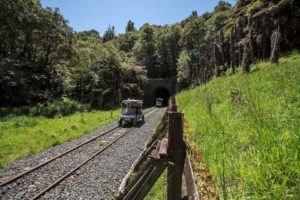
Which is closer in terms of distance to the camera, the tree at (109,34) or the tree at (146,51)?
the tree at (146,51)

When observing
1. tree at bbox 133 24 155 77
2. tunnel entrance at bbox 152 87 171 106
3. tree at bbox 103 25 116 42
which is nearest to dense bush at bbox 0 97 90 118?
tunnel entrance at bbox 152 87 171 106

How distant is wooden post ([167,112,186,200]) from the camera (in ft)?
9.93

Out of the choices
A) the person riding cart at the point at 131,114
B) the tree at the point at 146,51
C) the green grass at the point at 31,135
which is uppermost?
the tree at the point at 146,51

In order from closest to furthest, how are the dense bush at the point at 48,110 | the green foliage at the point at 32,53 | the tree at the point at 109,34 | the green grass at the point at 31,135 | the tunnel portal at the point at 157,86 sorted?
the green grass at the point at 31,135 < the dense bush at the point at 48,110 < the green foliage at the point at 32,53 < the tunnel portal at the point at 157,86 < the tree at the point at 109,34

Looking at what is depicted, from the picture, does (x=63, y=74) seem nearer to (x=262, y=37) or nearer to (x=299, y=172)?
(x=262, y=37)

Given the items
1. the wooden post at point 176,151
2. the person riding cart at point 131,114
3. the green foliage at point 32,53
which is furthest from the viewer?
the green foliage at point 32,53

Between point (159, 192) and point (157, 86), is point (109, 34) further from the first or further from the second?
point (159, 192)

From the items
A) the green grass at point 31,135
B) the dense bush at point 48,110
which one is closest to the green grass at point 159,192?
the green grass at point 31,135

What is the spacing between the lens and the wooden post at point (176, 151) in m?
3.03

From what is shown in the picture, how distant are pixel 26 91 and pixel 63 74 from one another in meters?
8.44

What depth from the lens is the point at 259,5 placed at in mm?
35094

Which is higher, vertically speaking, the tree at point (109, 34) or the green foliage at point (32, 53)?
the tree at point (109, 34)

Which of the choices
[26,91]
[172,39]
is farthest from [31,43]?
[172,39]

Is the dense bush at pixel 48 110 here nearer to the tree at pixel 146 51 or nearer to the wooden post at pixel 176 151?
the wooden post at pixel 176 151
